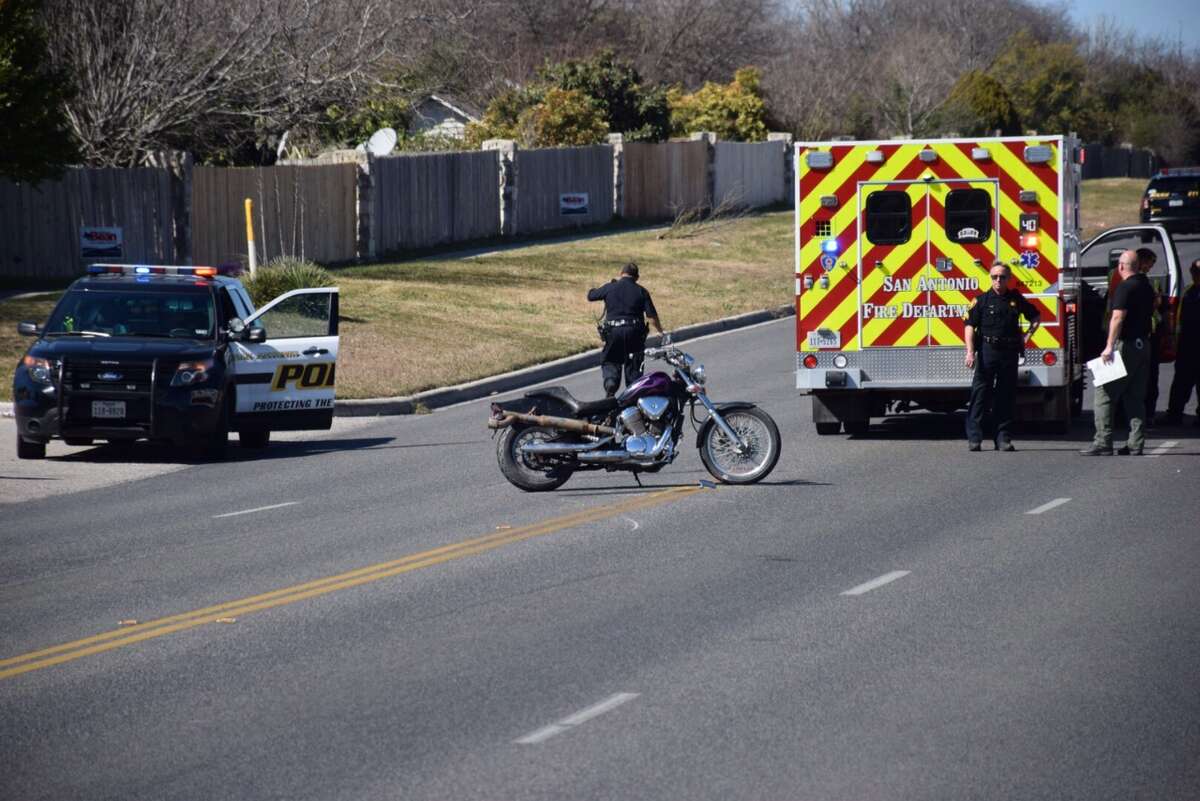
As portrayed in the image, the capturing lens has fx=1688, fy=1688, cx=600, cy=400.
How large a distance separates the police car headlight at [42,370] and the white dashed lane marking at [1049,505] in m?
9.12

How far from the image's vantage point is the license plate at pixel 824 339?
16.4 meters

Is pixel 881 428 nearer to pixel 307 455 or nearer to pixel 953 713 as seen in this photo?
pixel 307 455

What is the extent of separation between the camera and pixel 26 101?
24.4 meters

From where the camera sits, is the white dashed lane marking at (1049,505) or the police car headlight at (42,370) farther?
the police car headlight at (42,370)

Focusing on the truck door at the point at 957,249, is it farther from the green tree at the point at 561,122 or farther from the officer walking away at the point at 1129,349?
the green tree at the point at 561,122

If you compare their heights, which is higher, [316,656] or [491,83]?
[491,83]

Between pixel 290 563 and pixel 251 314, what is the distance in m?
7.19

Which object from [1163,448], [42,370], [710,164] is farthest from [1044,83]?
[42,370]

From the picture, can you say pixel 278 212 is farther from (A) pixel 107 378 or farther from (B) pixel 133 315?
(A) pixel 107 378

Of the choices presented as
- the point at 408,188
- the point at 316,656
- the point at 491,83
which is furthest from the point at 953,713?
the point at 491,83

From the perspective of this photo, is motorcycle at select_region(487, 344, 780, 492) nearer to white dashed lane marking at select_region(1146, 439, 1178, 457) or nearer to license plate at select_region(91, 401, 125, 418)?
white dashed lane marking at select_region(1146, 439, 1178, 457)

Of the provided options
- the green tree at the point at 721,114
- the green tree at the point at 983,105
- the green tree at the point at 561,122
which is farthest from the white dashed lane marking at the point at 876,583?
the green tree at the point at 983,105

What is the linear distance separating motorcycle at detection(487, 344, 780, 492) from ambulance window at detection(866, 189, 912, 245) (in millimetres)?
3378

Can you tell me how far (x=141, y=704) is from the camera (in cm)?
757
